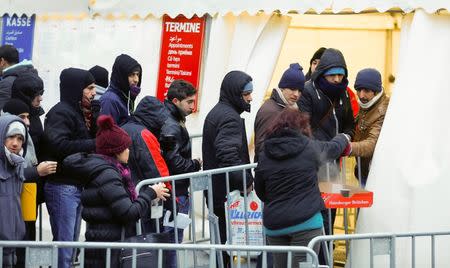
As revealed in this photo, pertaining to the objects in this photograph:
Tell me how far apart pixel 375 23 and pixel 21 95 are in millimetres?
5376

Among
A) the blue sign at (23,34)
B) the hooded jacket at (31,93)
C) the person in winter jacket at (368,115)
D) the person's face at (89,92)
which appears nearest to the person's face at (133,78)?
the person's face at (89,92)

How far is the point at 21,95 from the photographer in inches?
355

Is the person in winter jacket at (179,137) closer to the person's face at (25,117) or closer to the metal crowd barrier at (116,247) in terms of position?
the person's face at (25,117)

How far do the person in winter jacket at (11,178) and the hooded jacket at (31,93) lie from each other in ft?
2.54

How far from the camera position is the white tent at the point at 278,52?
1001cm

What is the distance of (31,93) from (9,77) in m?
0.99

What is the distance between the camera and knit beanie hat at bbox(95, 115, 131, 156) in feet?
26.2

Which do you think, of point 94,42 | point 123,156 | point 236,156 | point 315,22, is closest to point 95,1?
point 94,42

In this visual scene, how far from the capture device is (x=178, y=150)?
938cm

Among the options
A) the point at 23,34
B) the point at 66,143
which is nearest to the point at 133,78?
the point at 66,143

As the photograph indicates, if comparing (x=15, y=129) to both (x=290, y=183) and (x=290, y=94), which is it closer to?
(x=290, y=183)

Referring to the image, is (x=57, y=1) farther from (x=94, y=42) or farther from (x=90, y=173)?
(x=90, y=173)

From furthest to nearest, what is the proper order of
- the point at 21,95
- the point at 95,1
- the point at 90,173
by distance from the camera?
the point at 95,1 → the point at 21,95 → the point at 90,173

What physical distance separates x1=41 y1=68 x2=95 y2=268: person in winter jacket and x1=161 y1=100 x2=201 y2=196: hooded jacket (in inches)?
25.0
